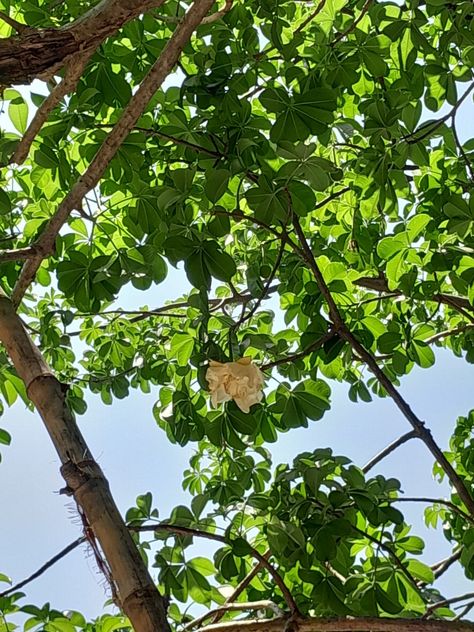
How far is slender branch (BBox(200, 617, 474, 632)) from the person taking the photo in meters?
0.77

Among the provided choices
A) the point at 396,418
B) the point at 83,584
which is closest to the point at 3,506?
the point at 83,584

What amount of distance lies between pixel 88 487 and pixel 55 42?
1.78 ft

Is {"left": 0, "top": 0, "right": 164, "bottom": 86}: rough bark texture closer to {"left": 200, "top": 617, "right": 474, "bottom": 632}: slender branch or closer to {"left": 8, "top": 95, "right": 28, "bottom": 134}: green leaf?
{"left": 8, "top": 95, "right": 28, "bottom": 134}: green leaf

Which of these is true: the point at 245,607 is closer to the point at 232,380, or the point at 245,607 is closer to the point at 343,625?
the point at 343,625

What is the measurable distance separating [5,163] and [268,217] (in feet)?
1.30

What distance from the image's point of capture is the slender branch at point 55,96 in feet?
2.88

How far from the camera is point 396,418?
2.44 metres

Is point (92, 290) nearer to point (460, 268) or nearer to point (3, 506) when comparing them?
point (460, 268)

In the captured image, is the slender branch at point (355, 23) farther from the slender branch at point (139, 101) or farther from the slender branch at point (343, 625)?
the slender branch at point (343, 625)

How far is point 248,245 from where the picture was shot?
1516mm

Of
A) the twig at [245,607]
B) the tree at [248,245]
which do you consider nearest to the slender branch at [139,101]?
the tree at [248,245]

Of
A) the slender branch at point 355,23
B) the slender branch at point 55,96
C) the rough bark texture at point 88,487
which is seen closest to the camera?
the rough bark texture at point 88,487

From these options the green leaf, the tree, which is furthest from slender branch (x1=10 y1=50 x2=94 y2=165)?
the green leaf

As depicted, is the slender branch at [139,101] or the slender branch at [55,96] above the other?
the slender branch at [55,96]
